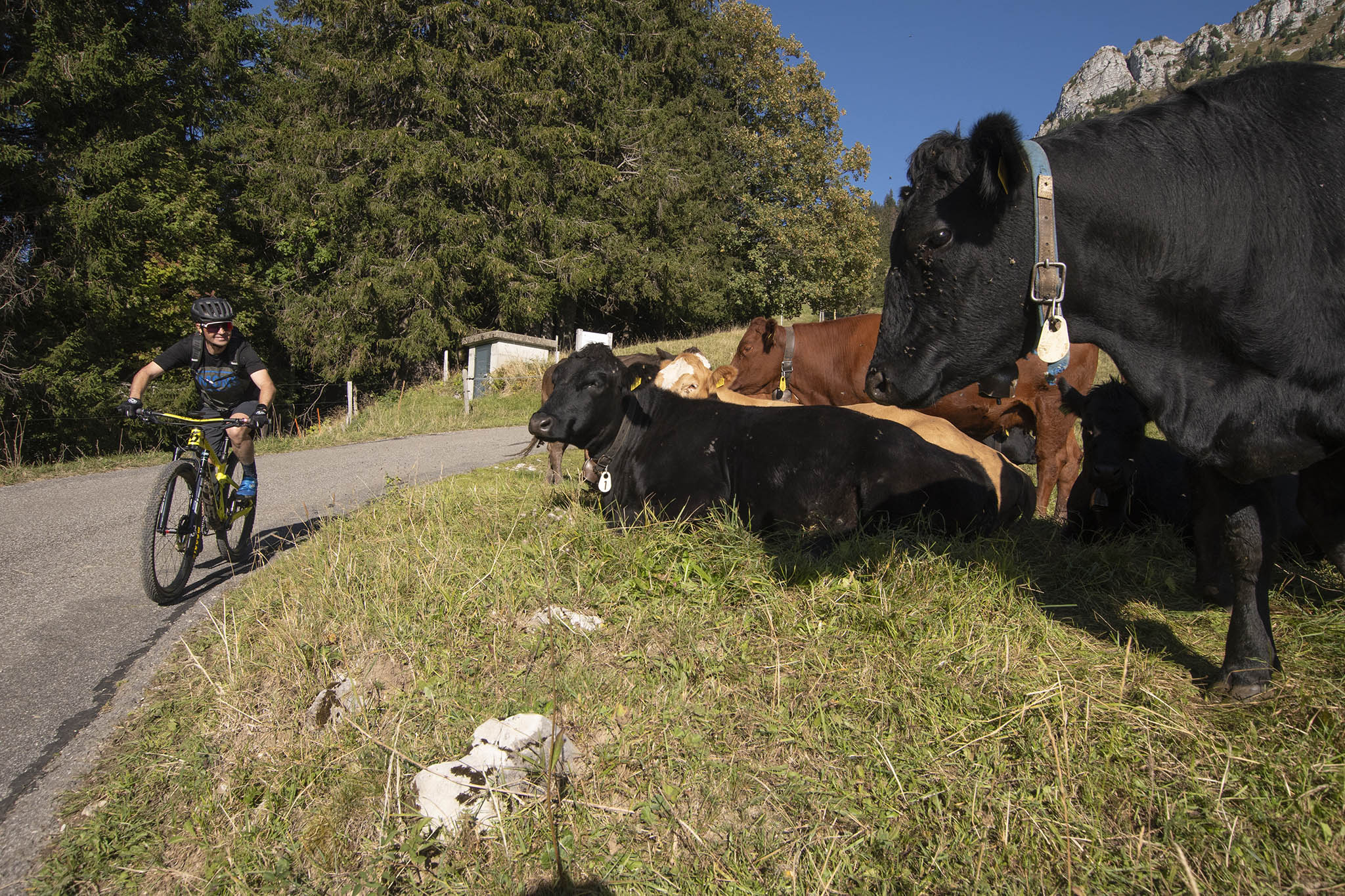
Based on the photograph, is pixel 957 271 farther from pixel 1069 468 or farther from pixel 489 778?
pixel 1069 468

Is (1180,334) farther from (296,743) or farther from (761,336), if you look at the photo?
(761,336)

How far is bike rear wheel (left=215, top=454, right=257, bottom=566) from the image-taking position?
5564 mm

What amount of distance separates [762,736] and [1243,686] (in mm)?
1748

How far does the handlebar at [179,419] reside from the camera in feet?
17.1

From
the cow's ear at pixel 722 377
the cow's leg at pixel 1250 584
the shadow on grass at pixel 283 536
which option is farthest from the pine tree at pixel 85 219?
the cow's leg at pixel 1250 584

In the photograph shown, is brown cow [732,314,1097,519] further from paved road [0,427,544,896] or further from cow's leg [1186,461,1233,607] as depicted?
paved road [0,427,544,896]

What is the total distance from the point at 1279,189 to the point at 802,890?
2629mm

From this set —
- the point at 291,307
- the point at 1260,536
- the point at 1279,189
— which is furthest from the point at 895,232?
the point at 291,307

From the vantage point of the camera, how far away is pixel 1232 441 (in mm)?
2396

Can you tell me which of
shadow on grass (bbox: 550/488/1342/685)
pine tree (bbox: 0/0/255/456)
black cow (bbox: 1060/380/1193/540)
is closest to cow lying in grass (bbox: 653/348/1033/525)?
shadow on grass (bbox: 550/488/1342/685)

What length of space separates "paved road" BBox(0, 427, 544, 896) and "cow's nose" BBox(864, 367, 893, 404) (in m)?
3.31

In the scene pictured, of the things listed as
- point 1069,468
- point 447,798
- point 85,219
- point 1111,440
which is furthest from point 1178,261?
point 85,219

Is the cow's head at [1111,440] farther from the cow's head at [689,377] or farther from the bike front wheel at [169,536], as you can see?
the bike front wheel at [169,536]

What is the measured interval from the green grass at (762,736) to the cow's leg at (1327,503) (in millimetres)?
498
